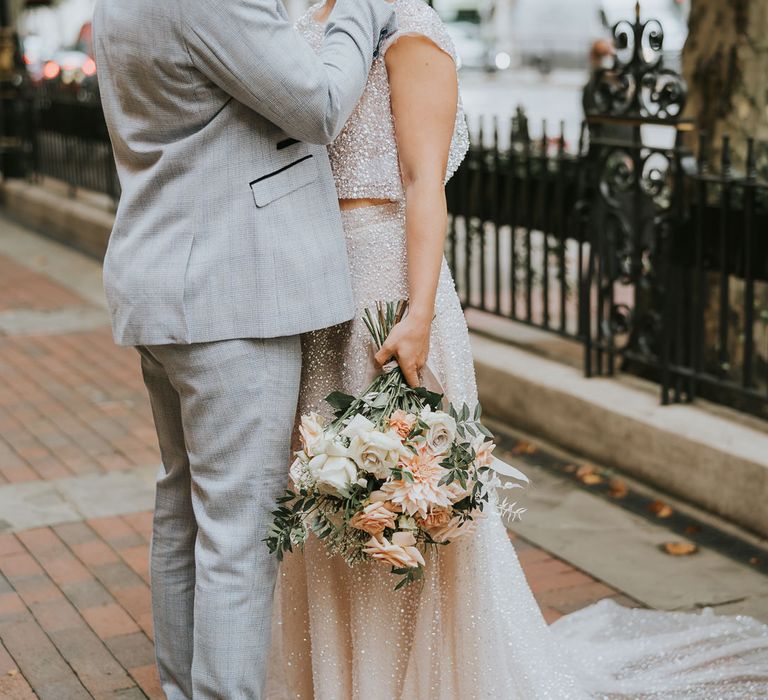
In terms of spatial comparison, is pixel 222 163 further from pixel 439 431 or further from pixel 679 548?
pixel 679 548

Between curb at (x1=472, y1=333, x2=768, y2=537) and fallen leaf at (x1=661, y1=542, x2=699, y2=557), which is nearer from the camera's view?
fallen leaf at (x1=661, y1=542, x2=699, y2=557)

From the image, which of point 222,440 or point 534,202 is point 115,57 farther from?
point 534,202

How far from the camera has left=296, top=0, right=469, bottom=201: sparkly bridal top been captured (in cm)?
269

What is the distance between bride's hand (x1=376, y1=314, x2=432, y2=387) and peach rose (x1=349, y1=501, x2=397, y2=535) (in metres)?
0.31

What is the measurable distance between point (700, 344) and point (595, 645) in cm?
192

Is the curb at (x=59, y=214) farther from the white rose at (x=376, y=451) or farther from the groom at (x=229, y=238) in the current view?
the white rose at (x=376, y=451)

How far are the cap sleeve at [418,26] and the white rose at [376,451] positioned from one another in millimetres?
810

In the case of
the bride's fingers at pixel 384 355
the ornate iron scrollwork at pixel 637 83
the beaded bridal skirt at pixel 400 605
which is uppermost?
the ornate iron scrollwork at pixel 637 83

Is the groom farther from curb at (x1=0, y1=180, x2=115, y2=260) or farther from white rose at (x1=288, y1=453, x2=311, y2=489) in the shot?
curb at (x1=0, y1=180, x2=115, y2=260)

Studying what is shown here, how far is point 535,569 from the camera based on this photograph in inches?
167

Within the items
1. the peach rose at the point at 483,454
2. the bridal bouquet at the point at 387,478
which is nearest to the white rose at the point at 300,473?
the bridal bouquet at the point at 387,478

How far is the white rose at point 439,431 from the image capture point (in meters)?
2.54

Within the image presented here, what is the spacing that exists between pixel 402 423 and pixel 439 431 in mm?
80

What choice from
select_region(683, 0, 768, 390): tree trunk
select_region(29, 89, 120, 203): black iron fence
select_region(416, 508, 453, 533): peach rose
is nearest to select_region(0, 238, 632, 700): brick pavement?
select_region(416, 508, 453, 533): peach rose
